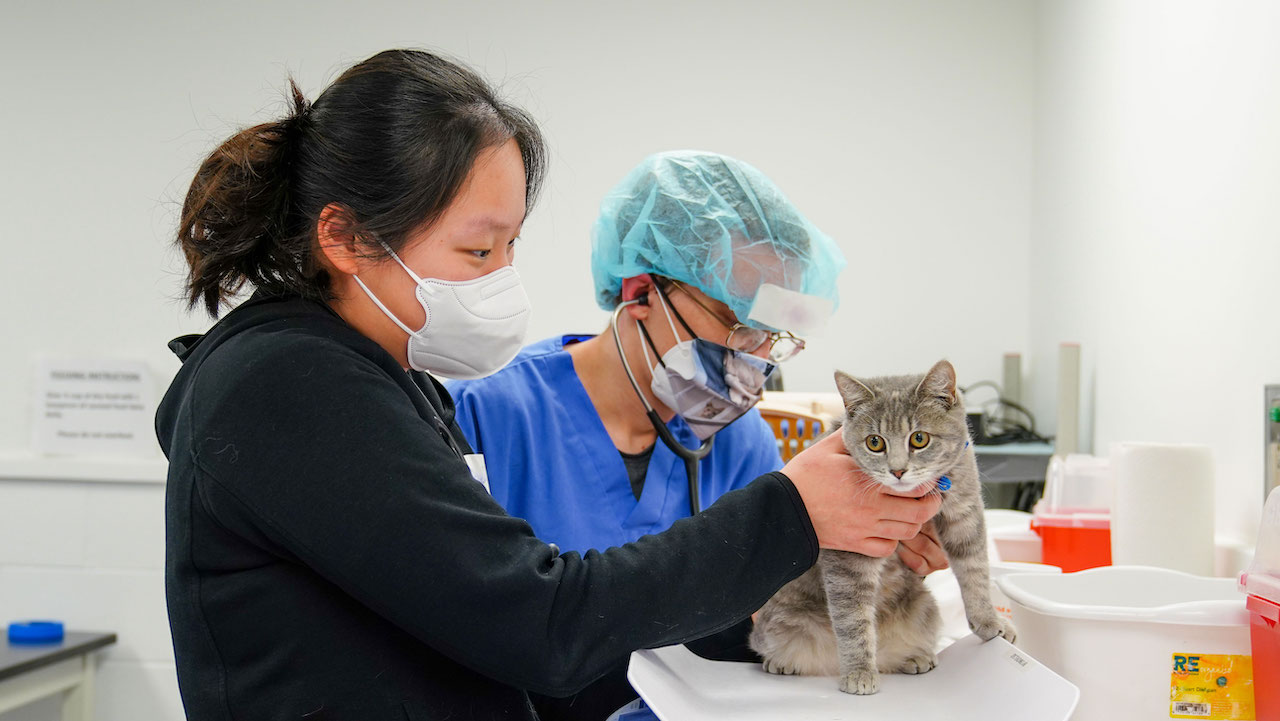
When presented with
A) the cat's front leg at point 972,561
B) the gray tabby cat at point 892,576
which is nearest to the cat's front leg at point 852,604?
the gray tabby cat at point 892,576

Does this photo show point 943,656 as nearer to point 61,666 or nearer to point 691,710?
point 691,710

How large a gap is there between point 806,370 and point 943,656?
2158 millimetres

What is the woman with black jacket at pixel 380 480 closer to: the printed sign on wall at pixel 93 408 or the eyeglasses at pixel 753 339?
the eyeglasses at pixel 753 339

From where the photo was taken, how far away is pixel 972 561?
1237 millimetres

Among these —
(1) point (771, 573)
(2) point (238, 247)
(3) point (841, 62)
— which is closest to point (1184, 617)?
(1) point (771, 573)

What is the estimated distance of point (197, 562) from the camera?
0.79m

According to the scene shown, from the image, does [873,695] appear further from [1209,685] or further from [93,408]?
[93,408]

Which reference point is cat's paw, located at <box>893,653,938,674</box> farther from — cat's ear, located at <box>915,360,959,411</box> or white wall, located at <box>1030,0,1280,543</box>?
white wall, located at <box>1030,0,1280,543</box>

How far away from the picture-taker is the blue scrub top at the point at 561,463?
1522 mm

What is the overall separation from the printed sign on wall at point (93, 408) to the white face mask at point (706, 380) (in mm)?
2298

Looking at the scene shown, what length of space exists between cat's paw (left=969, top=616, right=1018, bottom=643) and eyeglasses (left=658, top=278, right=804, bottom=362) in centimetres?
58

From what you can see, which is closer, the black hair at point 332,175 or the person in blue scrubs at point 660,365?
the black hair at point 332,175

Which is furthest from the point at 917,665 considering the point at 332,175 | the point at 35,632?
the point at 35,632

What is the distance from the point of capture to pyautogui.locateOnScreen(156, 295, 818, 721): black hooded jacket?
0.75 meters
